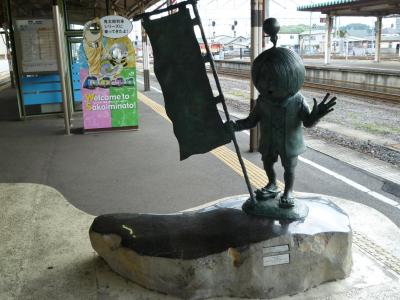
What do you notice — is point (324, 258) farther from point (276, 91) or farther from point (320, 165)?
point (320, 165)

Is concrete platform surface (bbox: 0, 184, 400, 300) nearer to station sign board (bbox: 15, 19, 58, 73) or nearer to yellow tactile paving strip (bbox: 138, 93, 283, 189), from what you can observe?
yellow tactile paving strip (bbox: 138, 93, 283, 189)

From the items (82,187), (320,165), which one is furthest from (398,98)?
(82,187)

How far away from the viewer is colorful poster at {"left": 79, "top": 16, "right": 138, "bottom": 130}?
303 inches

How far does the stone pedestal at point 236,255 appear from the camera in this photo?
8.89 feet

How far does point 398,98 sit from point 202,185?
1036 cm

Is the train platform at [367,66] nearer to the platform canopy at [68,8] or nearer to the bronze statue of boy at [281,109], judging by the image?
the platform canopy at [68,8]

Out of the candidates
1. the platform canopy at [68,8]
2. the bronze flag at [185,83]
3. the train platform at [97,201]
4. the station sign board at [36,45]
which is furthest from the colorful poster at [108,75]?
the bronze flag at [185,83]

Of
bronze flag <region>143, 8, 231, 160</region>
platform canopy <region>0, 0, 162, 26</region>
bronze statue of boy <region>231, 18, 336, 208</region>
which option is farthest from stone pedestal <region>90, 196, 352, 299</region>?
platform canopy <region>0, 0, 162, 26</region>

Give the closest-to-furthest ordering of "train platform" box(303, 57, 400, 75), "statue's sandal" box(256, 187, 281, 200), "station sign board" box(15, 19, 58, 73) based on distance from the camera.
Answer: "statue's sandal" box(256, 187, 281, 200), "station sign board" box(15, 19, 58, 73), "train platform" box(303, 57, 400, 75)

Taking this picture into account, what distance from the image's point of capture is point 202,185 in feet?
16.8

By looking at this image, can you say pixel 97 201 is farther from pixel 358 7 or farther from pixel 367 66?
pixel 367 66

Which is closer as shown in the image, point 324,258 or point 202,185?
point 324,258

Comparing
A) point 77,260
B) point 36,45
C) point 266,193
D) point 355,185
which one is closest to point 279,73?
point 266,193

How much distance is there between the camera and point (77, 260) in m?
3.32
